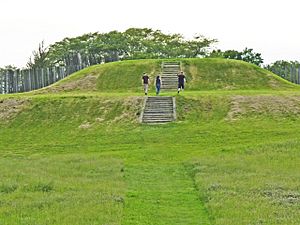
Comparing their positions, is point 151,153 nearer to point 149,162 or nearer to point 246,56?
point 149,162

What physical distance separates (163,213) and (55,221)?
7.76 feet

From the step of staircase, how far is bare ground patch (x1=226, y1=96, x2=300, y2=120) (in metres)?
3.34

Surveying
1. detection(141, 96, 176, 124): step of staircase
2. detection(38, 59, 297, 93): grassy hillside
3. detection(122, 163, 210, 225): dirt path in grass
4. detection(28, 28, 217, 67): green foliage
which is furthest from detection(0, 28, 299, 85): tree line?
detection(122, 163, 210, 225): dirt path in grass

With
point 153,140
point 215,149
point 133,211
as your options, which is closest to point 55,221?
point 133,211

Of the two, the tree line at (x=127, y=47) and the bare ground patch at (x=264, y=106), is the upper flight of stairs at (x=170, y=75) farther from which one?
the tree line at (x=127, y=47)

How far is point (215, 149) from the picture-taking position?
24000 mm

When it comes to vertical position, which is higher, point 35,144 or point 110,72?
point 110,72

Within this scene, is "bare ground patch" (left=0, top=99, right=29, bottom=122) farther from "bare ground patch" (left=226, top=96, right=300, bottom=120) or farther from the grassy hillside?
"bare ground patch" (left=226, top=96, right=300, bottom=120)

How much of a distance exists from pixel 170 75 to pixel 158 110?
11.5 meters

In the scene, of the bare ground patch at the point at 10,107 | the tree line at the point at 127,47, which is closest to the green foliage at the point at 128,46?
the tree line at the point at 127,47

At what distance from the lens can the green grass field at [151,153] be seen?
40.8ft

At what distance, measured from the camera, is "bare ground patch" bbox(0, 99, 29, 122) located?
33406 millimetres

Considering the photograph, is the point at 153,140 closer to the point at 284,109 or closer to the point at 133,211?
the point at 284,109

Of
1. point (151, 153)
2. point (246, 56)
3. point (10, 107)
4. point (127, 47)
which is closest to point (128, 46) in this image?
point (127, 47)
